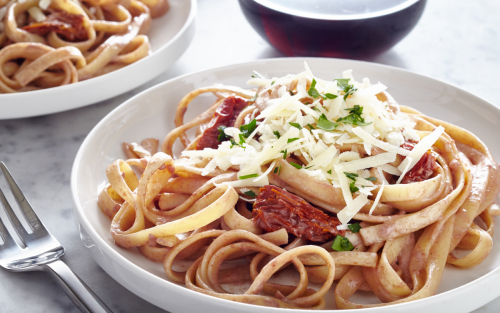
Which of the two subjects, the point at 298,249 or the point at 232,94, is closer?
the point at 298,249

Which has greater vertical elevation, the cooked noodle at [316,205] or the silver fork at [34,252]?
the cooked noodle at [316,205]

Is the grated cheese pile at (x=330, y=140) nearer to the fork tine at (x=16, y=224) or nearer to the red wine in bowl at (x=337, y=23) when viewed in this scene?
the fork tine at (x=16, y=224)

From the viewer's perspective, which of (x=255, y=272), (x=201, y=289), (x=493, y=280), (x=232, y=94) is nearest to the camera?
(x=493, y=280)

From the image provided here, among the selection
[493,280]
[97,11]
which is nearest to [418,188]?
[493,280]

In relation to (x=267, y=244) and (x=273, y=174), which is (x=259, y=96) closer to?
(x=273, y=174)

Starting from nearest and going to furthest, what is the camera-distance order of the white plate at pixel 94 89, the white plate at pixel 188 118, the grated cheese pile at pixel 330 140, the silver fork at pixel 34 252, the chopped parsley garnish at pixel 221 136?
the white plate at pixel 188 118, the silver fork at pixel 34 252, the grated cheese pile at pixel 330 140, the chopped parsley garnish at pixel 221 136, the white plate at pixel 94 89

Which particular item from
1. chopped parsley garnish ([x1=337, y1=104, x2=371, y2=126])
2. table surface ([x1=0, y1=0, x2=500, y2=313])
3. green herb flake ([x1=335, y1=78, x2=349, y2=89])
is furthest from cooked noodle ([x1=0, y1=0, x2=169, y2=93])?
chopped parsley garnish ([x1=337, y1=104, x2=371, y2=126])

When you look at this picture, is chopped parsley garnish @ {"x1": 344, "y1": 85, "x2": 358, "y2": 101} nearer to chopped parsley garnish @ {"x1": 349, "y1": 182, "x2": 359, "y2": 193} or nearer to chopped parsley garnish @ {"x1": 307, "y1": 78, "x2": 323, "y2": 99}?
chopped parsley garnish @ {"x1": 307, "y1": 78, "x2": 323, "y2": 99}

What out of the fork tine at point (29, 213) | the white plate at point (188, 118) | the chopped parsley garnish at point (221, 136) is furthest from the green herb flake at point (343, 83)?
the fork tine at point (29, 213)
